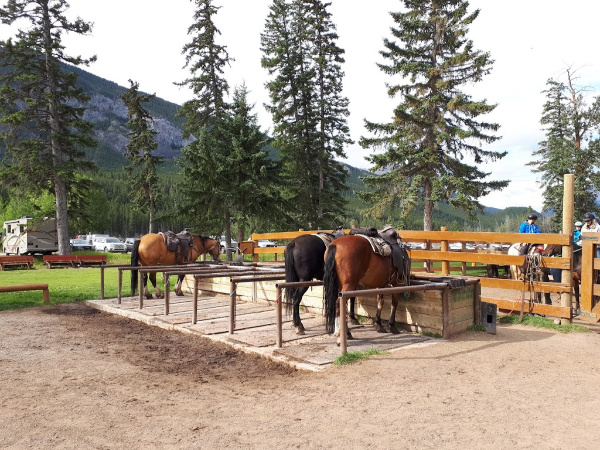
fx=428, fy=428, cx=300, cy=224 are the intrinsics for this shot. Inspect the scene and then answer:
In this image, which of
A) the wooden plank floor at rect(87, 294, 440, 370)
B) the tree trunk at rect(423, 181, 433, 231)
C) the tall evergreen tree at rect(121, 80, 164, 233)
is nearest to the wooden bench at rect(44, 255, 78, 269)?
the tall evergreen tree at rect(121, 80, 164, 233)

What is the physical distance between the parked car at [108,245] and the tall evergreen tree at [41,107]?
1955cm

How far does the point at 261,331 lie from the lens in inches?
290

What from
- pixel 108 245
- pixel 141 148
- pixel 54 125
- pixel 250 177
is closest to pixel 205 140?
pixel 250 177

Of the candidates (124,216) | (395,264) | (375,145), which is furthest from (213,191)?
(124,216)

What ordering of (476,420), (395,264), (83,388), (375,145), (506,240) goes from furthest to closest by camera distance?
(375,145), (506,240), (395,264), (83,388), (476,420)

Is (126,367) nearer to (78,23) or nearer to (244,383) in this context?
(244,383)

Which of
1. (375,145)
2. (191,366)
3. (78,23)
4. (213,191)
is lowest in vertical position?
(191,366)

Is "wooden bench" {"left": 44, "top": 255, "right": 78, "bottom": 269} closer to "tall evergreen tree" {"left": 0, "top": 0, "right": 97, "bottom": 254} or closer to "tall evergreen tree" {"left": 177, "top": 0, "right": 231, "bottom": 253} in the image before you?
"tall evergreen tree" {"left": 0, "top": 0, "right": 97, "bottom": 254}

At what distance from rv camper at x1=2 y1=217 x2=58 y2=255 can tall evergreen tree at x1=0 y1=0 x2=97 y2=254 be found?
6147mm

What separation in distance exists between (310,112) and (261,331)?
2038 centimetres

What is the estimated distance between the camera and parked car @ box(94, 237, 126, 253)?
46.4 meters

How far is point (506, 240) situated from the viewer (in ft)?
26.7

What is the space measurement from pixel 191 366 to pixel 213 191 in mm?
14459

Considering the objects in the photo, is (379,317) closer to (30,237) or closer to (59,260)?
(59,260)
